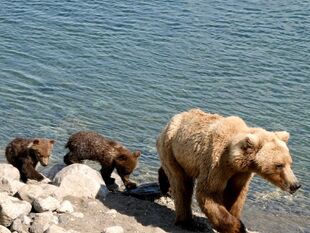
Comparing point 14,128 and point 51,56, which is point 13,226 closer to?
point 14,128

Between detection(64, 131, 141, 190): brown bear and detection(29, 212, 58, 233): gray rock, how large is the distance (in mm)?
2585

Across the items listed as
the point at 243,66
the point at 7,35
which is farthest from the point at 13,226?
the point at 7,35

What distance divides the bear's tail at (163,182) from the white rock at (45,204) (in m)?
1.94

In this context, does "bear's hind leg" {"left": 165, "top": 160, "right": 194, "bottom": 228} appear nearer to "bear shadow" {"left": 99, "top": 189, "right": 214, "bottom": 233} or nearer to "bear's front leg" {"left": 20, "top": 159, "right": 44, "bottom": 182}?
"bear shadow" {"left": 99, "top": 189, "right": 214, "bottom": 233}

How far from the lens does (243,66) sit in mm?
18875

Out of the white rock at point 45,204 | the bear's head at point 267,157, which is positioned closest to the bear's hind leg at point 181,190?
the bear's head at point 267,157

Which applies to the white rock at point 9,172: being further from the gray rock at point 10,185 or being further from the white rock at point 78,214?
the white rock at point 78,214

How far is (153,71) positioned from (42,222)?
9.81m

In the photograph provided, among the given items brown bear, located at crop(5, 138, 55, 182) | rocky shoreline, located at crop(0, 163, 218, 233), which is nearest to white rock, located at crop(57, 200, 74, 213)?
rocky shoreline, located at crop(0, 163, 218, 233)

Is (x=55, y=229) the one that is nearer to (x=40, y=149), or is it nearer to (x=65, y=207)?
(x=65, y=207)

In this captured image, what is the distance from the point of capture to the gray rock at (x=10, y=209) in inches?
371

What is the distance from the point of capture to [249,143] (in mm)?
8672

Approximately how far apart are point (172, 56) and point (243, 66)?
2.14 meters

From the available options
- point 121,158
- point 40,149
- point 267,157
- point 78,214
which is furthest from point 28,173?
point 267,157
